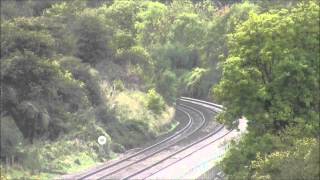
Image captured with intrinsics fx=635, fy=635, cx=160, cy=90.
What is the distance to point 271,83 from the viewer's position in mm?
26172

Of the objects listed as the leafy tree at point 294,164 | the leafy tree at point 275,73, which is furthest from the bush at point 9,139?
the leafy tree at point 294,164

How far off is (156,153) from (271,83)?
17.1m

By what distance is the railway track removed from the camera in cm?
3481

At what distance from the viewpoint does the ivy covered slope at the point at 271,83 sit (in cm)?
2555

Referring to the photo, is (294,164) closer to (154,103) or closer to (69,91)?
(69,91)

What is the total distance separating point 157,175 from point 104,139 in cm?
892

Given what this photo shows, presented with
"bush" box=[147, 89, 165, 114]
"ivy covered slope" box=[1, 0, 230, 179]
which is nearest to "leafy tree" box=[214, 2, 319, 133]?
"ivy covered slope" box=[1, 0, 230, 179]

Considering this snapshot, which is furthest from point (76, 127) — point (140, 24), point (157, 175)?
point (140, 24)

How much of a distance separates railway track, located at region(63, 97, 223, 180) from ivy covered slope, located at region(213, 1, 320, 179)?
31.3 feet

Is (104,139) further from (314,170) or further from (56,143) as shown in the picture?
(314,170)

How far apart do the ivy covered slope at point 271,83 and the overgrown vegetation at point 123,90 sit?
43 mm

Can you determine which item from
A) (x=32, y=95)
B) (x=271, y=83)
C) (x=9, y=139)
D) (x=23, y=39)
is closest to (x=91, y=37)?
(x=23, y=39)

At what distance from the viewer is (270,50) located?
26.0 meters

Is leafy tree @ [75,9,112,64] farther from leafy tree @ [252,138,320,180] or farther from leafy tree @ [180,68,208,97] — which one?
leafy tree @ [252,138,320,180]
